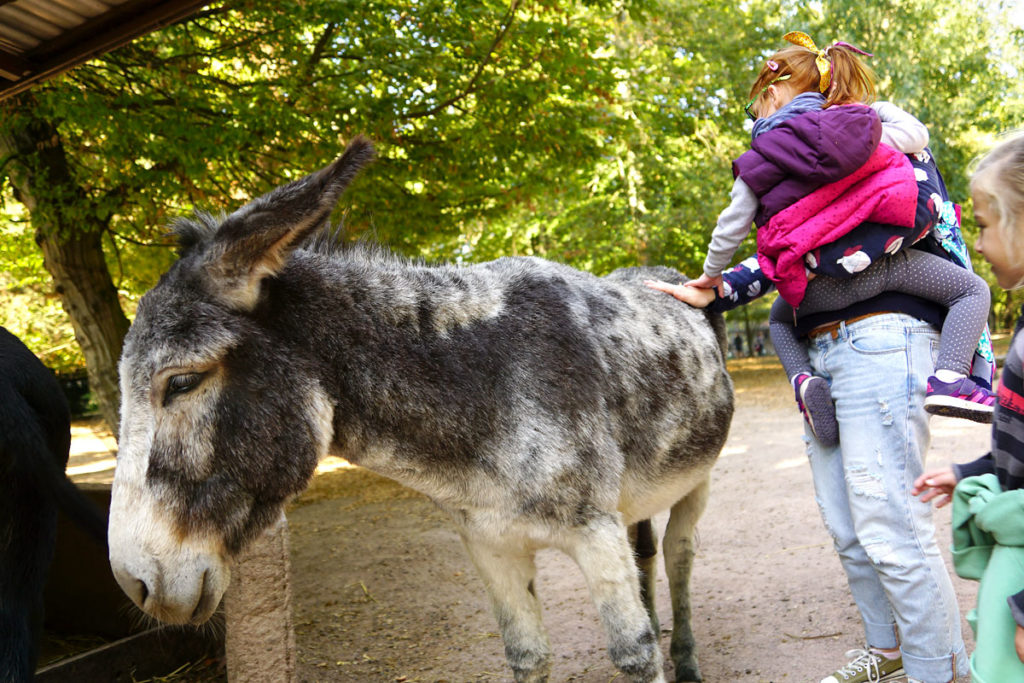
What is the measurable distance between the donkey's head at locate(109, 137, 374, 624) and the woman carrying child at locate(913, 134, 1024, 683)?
5.66 ft

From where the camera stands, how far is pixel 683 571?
410 centimetres

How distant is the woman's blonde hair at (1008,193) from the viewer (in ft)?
6.55

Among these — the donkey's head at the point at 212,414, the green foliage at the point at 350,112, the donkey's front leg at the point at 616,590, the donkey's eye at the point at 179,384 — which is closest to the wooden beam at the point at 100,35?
the green foliage at the point at 350,112

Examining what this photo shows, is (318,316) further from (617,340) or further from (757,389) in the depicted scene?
(757,389)

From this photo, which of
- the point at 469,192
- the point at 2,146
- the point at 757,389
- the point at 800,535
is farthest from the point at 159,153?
the point at 757,389

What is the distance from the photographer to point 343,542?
25.9 ft

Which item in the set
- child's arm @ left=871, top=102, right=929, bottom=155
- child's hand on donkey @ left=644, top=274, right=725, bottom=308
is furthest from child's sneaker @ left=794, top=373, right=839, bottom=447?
child's arm @ left=871, top=102, right=929, bottom=155

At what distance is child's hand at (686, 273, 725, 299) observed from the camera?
142 inches

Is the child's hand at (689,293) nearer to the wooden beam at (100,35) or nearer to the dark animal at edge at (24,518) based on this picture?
the wooden beam at (100,35)

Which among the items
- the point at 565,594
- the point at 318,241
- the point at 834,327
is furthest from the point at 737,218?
the point at 565,594

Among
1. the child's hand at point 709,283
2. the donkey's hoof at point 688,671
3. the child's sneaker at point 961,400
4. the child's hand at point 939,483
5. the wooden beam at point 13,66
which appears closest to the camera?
the child's hand at point 939,483

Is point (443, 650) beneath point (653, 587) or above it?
beneath

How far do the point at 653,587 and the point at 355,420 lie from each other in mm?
2545

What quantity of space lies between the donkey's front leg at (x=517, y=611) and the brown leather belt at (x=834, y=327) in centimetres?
141
